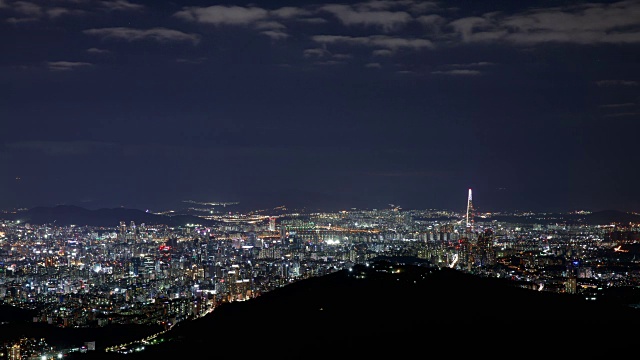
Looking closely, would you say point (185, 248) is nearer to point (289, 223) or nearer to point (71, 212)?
point (289, 223)

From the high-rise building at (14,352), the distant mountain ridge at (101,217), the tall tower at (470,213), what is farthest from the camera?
the distant mountain ridge at (101,217)

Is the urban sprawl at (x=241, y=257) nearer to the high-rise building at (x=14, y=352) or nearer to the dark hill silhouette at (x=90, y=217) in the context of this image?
the high-rise building at (x=14, y=352)

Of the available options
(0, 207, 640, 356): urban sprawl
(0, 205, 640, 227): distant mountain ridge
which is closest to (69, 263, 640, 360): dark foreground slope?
(0, 207, 640, 356): urban sprawl

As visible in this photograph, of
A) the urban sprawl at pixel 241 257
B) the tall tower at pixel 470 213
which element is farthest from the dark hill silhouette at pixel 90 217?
the tall tower at pixel 470 213

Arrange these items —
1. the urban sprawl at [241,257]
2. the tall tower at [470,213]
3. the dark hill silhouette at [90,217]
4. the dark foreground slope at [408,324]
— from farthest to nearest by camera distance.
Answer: the dark hill silhouette at [90,217], the tall tower at [470,213], the urban sprawl at [241,257], the dark foreground slope at [408,324]

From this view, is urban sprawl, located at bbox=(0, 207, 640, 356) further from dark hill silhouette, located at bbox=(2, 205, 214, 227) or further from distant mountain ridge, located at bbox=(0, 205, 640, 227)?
dark hill silhouette, located at bbox=(2, 205, 214, 227)
